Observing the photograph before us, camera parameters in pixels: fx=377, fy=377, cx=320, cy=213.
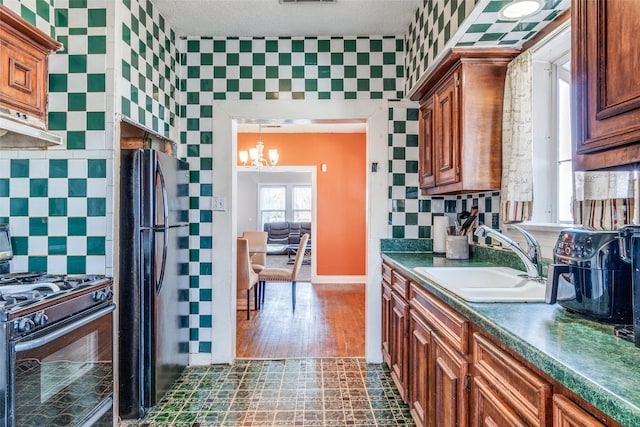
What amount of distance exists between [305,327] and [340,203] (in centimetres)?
295

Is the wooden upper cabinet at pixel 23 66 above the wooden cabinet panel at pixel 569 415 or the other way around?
above

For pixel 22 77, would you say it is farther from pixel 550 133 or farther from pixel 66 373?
pixel 550 133

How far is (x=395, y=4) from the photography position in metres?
2.53

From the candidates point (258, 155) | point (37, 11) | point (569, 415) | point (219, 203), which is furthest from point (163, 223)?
point (258, 155)

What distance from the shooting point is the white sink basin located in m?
1.37

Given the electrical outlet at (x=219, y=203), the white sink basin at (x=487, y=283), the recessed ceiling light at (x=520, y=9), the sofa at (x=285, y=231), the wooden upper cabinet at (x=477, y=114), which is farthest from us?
the sofa at (x=285, y=231)

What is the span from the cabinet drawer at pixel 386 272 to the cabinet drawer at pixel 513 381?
135 centimetres

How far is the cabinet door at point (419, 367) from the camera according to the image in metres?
1.75

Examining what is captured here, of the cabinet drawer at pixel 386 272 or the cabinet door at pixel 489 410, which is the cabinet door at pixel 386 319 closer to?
the cabinet drawer at pixel 386 272

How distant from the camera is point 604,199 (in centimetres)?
139

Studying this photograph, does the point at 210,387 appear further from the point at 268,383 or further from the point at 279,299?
the point at 279,299

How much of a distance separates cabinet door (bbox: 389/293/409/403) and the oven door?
1.55m

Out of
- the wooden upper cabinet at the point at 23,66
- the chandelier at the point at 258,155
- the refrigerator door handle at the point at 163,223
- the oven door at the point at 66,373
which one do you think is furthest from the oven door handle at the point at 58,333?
the chandelier at the point at 258,155

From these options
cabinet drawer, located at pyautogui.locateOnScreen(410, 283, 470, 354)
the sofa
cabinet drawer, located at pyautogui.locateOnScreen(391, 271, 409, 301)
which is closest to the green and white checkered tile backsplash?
cabinet drawer, located at pyautogui.locateOnScreen(391, 271, 409, 301)
